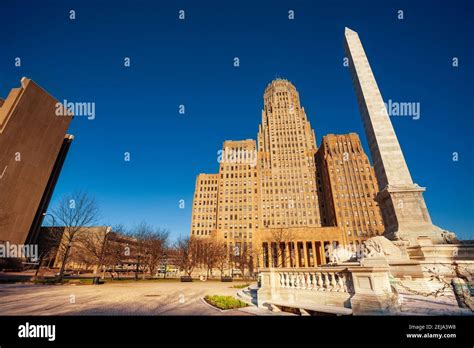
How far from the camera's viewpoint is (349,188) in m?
81.4

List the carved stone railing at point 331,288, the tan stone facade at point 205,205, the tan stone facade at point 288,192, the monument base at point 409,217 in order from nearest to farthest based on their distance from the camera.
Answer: the carved stone railing at point 331,288 < the monument base at point 409,217 < the tan stone facade at point 288,192 < the tan stone facade at point 205,205

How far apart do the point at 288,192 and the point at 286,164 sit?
13.3 m

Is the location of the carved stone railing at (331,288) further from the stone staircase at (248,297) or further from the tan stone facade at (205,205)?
the tan stone facade at (205,205)

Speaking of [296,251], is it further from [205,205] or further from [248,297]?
[248,297]

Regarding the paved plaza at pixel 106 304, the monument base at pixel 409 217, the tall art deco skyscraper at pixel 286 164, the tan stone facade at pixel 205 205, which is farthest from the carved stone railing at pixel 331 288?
the tan stone facade at pixel 205 205

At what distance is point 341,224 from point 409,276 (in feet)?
235

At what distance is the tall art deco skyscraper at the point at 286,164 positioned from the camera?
288ft

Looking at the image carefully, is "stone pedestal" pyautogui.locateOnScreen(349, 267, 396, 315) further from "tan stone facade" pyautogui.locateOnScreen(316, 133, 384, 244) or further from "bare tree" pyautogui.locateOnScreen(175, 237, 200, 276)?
"tan stone facade" pyautogui.locateOnScreen(316, 133, 384, 244)

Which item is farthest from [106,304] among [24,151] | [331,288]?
[24,151]

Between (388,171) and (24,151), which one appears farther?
(24,151)

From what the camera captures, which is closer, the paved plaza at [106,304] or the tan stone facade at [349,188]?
the paved plaza at [106,304]

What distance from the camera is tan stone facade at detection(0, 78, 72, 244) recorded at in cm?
5566
